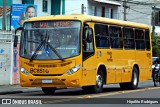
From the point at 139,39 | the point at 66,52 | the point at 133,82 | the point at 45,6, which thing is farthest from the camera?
the point at 45,6

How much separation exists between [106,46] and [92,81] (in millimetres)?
1995

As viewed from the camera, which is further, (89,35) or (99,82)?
(99,82)

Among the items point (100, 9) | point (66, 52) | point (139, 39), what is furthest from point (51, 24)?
point (100, 9)

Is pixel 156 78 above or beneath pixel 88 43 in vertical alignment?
beneath

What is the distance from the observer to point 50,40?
62.5ft

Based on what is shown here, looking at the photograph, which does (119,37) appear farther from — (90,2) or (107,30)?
(90,2)

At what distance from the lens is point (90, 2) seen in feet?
173

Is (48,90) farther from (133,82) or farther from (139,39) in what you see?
(139,39)

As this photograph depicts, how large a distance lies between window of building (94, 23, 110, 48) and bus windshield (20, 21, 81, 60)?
145cm

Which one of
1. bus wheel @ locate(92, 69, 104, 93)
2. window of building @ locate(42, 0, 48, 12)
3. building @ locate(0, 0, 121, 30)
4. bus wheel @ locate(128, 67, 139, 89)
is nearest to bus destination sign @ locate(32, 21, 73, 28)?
bus wheel @ locate(92, 69, 104, 93)

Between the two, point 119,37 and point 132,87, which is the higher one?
point 119,37

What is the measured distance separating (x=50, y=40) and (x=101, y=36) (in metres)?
2.50

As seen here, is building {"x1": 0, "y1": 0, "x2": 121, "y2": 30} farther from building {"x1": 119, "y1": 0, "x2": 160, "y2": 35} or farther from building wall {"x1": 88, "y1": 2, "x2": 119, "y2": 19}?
building {"x1": 119, "y1": 0, "x2": 160, "y2": 35}

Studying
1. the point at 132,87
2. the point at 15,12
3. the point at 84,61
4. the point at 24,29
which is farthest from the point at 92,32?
the point at 15,12
